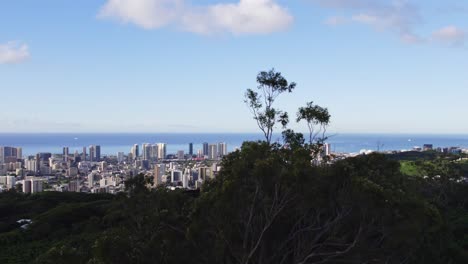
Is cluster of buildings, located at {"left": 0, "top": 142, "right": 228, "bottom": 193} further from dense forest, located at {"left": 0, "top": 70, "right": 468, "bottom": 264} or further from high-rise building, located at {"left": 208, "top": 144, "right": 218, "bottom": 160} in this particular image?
dense forest, located at {"left": 0, "top": 70, "right": 468, "bottom": 264}

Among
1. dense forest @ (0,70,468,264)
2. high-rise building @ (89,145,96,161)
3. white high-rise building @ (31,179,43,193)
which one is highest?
dense forest @ (0,70,468,264)

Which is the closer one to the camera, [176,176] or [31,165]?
[176,176]

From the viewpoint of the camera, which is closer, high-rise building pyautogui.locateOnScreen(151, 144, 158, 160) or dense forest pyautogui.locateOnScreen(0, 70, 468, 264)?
dense forest pyautogui.locateOnScreen(0, 70, 468, 264)

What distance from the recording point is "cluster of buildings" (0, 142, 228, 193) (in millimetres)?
73562

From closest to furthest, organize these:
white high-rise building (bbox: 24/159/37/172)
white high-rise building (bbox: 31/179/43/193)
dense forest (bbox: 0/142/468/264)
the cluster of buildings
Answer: dense forest (bbox: 0/142/468/264), white high-rise building (bbox: 31/179/43/193), the cluster of buildings, white high-rise building (bbox: 24/159/37/172)

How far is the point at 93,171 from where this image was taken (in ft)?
343

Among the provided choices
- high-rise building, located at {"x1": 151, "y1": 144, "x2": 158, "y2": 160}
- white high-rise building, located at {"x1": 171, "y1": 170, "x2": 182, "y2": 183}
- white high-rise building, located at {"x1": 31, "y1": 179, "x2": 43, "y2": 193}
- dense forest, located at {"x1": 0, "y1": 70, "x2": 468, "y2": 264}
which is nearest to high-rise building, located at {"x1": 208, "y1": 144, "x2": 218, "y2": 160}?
high-rise building, located at {"x1": 151, "y1": 144, "x2": 158, "y2": 160}

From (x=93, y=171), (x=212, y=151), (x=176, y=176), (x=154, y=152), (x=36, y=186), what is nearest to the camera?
(x=36, y=186)

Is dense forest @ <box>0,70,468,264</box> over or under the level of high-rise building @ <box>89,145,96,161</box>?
over

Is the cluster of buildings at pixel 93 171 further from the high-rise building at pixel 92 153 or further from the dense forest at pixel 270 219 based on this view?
the dense forest at pixel 270 219

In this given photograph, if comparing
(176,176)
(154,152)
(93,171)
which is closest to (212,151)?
(154,152)

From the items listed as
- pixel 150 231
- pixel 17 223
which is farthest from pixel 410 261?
pixel 17 223

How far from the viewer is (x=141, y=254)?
9109mm

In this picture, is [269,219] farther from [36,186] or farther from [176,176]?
[176,176]
